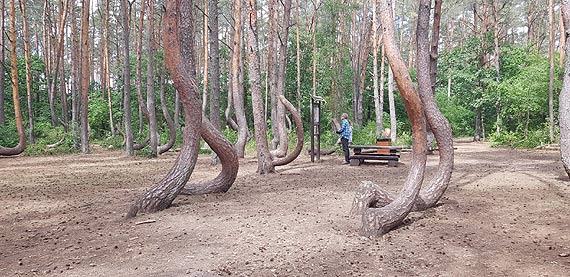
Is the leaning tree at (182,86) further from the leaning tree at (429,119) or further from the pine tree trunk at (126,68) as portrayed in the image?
the pine tree trunk at (126,68)

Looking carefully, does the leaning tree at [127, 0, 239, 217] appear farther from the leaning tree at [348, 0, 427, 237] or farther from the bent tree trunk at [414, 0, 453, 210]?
the bent tree trunk at [414, 0, 453, 210]

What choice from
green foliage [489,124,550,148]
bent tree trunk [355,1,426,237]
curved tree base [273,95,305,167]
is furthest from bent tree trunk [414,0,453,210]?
green foliage [489,124,550,148]

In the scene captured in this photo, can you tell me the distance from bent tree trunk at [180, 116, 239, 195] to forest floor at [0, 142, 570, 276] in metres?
0.20

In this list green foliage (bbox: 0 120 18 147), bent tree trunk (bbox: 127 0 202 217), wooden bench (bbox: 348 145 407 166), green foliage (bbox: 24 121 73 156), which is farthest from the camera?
green foliage (bbox: 0 120 18 147)

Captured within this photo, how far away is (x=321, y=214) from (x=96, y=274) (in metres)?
3.39

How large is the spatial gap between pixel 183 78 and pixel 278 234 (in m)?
3.41

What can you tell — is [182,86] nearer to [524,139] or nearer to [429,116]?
[429,116]

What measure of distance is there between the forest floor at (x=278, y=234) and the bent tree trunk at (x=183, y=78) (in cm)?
62

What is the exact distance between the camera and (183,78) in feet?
21.8

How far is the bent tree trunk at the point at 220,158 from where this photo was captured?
24.1 feet

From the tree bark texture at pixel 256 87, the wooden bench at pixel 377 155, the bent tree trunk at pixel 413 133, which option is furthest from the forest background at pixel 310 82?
the bent tree trunk at pixel 413 133

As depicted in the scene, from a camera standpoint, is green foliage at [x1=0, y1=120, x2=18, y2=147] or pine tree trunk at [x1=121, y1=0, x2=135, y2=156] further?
green foliage at [x1=0, y1=120, x2=18, y2=147]

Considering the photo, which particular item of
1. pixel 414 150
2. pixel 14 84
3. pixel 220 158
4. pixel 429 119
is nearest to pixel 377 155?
pixel 429 119

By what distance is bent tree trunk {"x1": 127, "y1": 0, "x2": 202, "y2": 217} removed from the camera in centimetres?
645
